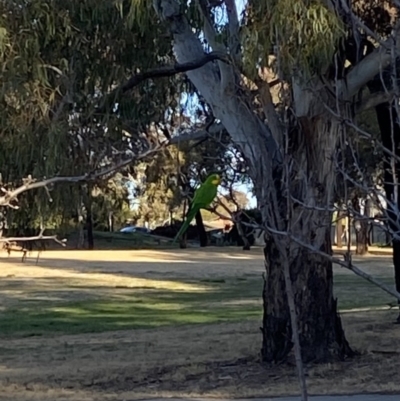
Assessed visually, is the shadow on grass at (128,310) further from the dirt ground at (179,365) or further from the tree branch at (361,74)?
the tree branch at (361,74)

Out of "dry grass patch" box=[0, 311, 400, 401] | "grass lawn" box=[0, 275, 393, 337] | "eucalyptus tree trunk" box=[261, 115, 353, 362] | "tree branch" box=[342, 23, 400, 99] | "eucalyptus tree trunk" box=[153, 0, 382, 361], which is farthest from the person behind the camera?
"grass lawn" box=[0, 275, 393, 337]

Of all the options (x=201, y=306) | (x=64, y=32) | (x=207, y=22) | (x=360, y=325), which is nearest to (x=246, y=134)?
(x=207, y=22)

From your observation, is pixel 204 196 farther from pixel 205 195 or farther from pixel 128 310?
pixel 128 310

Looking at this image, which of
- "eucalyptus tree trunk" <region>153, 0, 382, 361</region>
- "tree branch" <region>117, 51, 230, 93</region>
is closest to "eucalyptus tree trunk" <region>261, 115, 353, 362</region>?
"eucalyptus tree trunk" <region>153, 0, 382, 361</region>

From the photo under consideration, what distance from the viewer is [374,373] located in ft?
38.8

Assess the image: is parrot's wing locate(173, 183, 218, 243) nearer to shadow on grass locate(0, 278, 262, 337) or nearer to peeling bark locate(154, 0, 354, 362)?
peeling bark locate(154, 0, 354, 362)

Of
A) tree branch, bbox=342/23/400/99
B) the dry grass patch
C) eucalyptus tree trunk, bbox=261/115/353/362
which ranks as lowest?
the dry grass patch

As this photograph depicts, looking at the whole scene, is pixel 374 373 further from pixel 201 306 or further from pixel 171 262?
pixel 171 262

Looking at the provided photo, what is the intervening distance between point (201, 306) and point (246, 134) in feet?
42.6

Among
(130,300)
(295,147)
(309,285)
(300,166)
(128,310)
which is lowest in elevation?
(128,310)

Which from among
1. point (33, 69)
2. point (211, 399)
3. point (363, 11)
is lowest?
point (211, 399)

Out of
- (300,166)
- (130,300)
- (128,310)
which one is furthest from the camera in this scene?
(130,300)

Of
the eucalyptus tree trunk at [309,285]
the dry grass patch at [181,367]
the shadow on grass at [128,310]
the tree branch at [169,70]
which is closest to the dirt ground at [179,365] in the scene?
the dry grass patch at [181,367]

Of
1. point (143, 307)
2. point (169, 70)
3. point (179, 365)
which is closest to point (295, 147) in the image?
point (169, 70)
